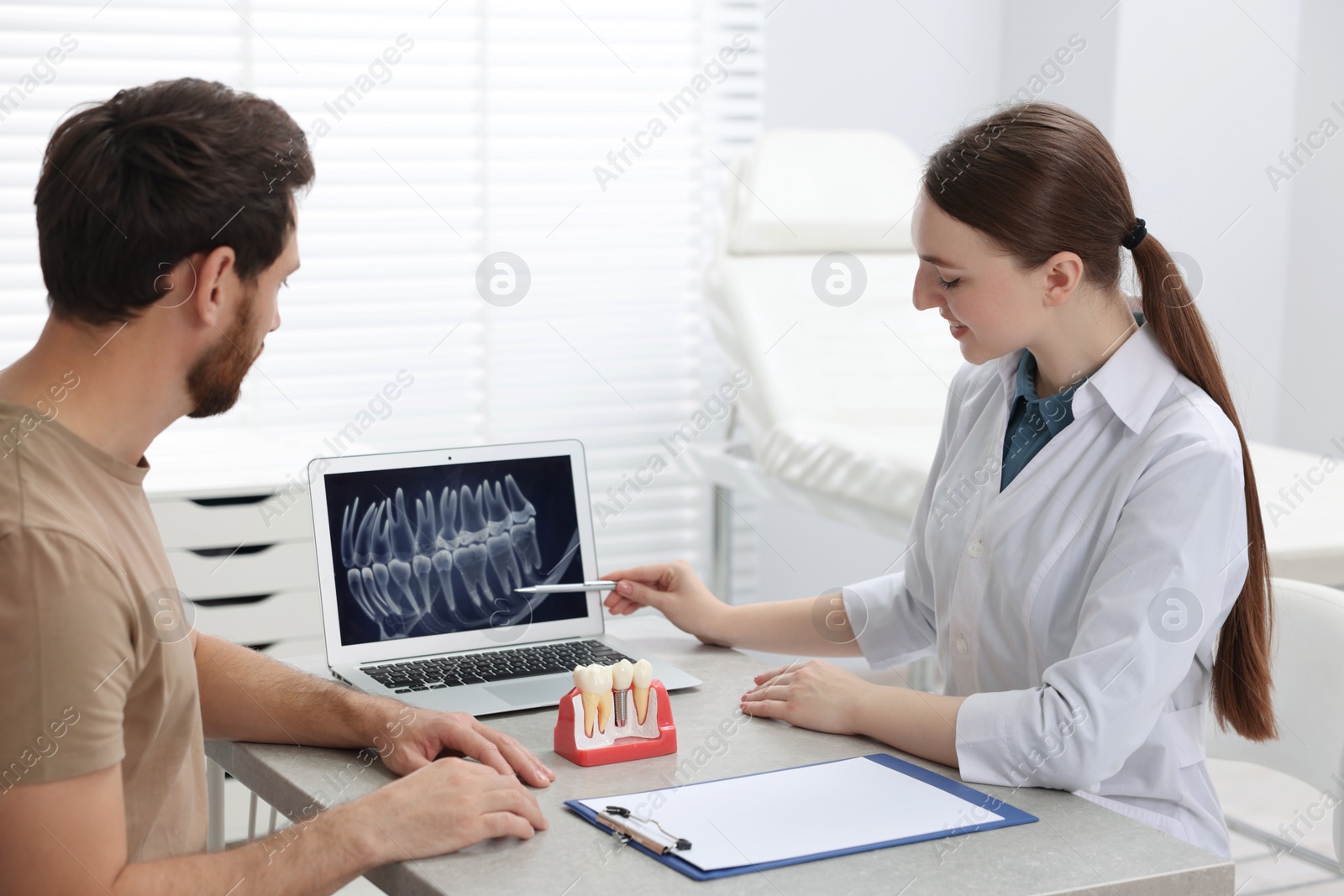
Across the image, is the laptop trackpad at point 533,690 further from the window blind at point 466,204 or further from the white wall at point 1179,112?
the white wall at point 1179,112

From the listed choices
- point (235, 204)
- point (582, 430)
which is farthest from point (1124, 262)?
point (582, 430)

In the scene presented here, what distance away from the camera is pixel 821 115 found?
3555 mm

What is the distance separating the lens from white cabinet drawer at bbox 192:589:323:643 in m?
2.44

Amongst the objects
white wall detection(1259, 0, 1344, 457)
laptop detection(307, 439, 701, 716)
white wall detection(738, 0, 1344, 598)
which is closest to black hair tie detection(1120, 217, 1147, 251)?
laptop detection(307, 439, 701, 716)

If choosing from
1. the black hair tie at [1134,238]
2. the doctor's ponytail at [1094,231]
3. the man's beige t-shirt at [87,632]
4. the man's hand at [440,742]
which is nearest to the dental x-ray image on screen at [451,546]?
the man's hand at [440,742]

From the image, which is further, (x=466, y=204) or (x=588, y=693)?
(x=466, y=204)

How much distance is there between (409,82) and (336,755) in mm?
2264

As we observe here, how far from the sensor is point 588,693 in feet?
4.00

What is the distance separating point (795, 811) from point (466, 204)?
2415mm

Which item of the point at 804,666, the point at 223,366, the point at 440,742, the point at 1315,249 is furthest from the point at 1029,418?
the point at 1315,249

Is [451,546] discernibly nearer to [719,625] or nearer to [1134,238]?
[719,625]

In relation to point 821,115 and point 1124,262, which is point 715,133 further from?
point 1124,262

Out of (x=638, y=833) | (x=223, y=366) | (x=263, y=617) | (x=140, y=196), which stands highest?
(x=140, y=196)

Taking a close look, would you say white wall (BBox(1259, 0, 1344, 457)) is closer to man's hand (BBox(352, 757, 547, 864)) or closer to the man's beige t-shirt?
man's hand (BBox(352, 757, 547, 864))
